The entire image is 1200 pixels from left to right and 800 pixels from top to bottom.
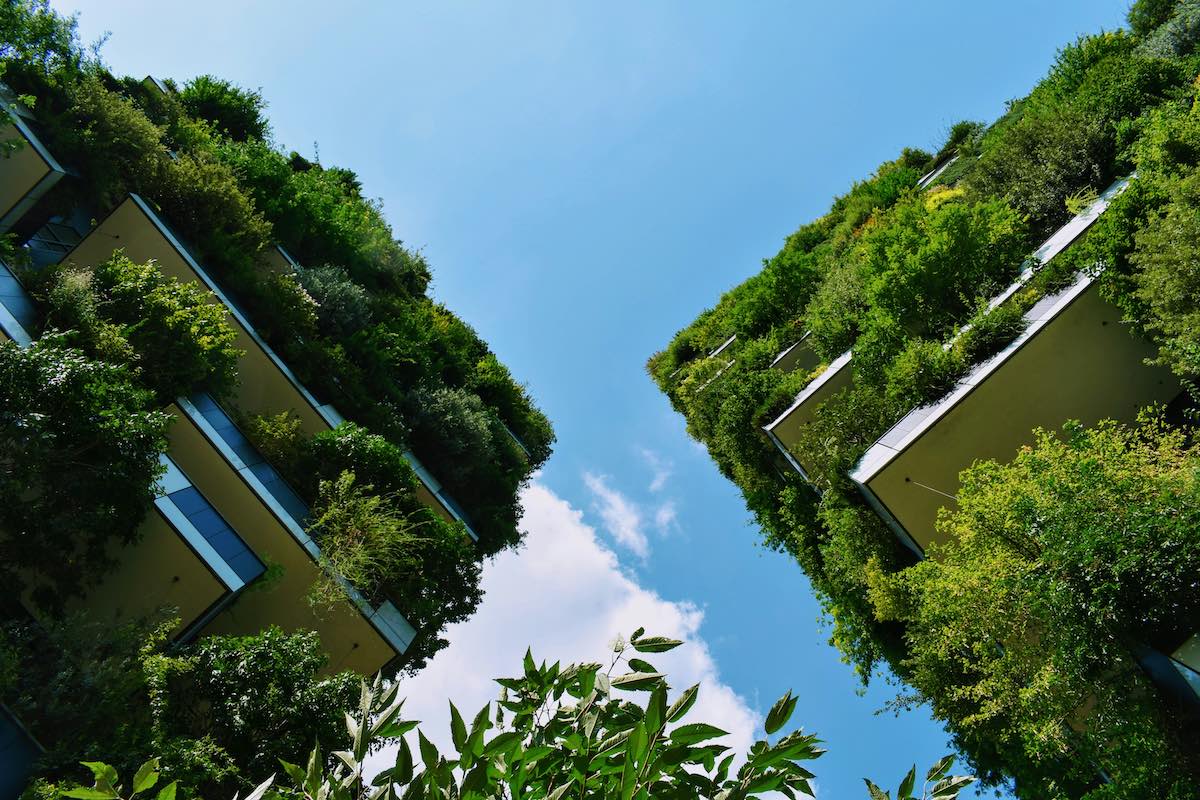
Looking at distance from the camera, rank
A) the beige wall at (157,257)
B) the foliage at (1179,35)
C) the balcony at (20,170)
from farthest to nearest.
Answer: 1. the foliage at (1179,35)
2. the beige wall at (157,257)
3. the balcony at (20,170)

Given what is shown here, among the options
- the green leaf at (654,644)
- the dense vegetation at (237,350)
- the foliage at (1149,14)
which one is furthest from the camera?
the foliage at (1149,14)

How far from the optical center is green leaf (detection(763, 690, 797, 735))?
252cm

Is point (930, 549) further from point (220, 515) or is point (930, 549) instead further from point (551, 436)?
point (551, 436)

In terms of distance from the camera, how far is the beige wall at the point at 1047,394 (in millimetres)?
11617

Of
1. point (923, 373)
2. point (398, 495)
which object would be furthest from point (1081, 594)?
point (398, 495)

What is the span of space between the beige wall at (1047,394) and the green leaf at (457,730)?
11667mm

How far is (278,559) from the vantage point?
1371cm

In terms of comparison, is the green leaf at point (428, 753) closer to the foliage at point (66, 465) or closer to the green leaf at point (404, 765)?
the green leaf at point (404, 765)

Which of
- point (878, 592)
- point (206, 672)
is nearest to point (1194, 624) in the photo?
point (878, 592)

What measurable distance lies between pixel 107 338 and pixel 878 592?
1674cm

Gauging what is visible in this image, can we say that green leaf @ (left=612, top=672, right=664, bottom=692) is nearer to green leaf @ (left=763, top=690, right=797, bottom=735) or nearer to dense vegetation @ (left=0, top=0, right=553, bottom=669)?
green leaf @ (left=763, top=690, right=797, bottom=735)

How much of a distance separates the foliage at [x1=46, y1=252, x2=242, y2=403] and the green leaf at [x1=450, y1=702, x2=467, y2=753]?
13125 mm

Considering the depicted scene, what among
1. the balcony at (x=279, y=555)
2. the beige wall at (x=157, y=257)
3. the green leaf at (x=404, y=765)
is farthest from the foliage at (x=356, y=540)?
the green leaf at (x=404, y=765)

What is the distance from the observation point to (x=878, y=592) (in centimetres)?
1252
